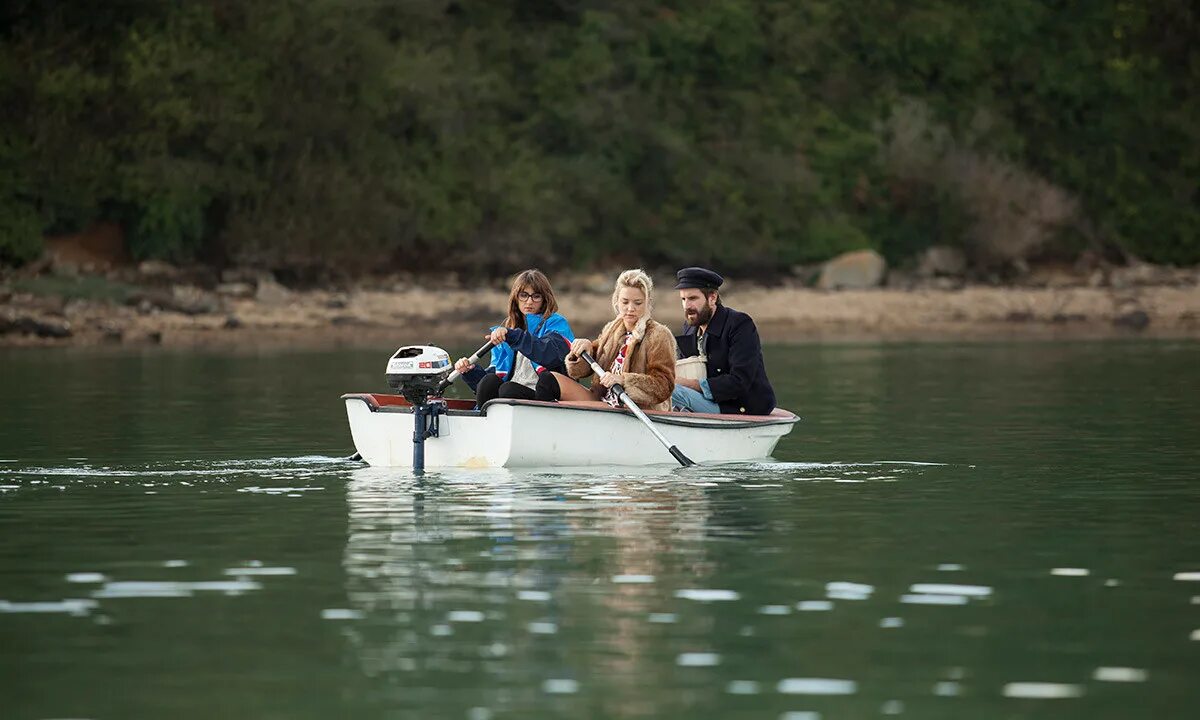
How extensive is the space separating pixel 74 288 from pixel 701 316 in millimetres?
30289

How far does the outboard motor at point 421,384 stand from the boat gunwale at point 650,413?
0.47 ft

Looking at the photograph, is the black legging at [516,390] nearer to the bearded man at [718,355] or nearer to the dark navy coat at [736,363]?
the bearded man at [718,355]

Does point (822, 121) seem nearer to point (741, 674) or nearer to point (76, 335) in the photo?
point (76, 335)

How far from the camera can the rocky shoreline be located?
4341 cm

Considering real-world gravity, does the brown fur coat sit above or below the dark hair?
below

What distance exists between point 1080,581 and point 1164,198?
53228mm

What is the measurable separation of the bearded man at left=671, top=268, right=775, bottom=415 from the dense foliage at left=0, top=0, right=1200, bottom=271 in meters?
30.8

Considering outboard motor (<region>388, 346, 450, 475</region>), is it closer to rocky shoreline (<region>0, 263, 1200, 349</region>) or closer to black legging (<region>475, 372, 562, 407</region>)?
black legging (<region>475, 372, 562, 407</region>)

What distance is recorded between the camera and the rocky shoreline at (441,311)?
43.4 m

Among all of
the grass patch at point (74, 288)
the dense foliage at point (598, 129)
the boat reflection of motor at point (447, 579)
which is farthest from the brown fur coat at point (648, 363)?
the dense foliage at point (598, 129)

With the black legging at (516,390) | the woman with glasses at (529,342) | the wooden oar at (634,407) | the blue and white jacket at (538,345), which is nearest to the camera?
the blue and white jacket at (538,345)

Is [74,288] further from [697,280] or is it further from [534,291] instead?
[534,291]

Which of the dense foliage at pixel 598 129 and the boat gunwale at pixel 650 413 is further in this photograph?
the dense foliage at pixel 598 129

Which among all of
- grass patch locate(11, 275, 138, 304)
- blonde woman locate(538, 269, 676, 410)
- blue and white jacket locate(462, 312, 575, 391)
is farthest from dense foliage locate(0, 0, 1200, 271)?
blonde woman locate(538, 269, 676, 410)
